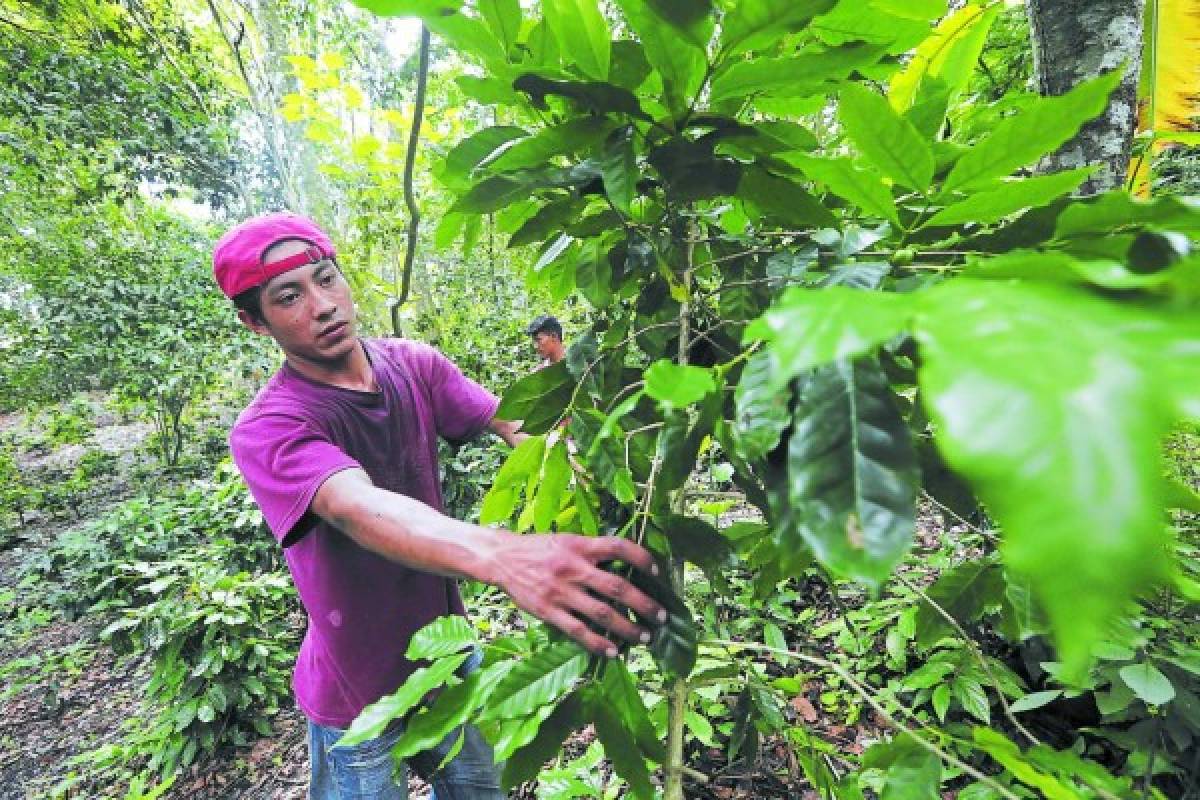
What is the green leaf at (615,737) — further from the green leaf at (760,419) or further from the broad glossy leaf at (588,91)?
the broad glossy leaf at (588,91)

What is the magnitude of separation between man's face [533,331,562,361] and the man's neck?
7.77 ft

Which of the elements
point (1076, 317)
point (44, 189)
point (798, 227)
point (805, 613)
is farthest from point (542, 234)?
point (44, 189)

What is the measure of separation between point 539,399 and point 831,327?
608 mm

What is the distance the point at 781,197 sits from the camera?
63 cm

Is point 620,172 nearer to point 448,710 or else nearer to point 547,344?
point 448,710

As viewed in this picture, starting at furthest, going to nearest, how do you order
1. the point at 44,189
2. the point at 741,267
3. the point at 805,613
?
the point at 44,189, the point at 805,613, the point at 741,267

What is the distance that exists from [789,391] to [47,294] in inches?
345

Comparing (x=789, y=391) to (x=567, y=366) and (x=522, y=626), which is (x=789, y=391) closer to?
(x=567, y=366)

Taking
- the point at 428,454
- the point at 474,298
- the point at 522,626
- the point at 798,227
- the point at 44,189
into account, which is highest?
the point at 44,189

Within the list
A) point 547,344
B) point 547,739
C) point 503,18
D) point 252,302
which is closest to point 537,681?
point 547,739

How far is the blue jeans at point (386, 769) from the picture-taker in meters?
1.39

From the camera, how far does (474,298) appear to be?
605 cm

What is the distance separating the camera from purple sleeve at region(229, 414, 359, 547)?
3.17 ft

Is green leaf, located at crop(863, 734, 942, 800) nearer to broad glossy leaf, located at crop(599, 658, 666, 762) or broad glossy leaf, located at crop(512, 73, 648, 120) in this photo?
broad glossy leaf, located at crop(599, 658, 666, 762)
